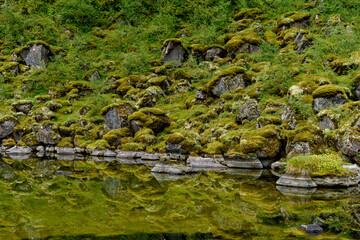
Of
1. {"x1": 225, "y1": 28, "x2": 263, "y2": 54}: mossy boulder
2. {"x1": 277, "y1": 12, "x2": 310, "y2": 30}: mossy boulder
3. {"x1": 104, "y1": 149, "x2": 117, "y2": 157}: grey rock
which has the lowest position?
{"x1": 104, "y1": 149, "x2": 117, "y2": 157}: grey rock

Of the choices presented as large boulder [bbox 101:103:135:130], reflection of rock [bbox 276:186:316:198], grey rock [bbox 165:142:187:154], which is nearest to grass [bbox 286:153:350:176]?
reflection of rock [bbox 276:186:316:198]

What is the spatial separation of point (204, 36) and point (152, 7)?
1048 inches

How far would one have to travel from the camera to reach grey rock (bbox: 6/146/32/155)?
2692 cm

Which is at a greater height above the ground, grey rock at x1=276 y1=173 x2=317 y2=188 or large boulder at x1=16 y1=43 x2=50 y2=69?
large boulder at x1=16 y1=43 x2=50 y2=69

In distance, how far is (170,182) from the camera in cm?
1492

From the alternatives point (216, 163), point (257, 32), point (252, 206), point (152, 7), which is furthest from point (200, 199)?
point (152, 7)

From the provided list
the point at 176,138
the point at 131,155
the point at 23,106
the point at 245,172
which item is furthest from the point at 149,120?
the point at 23,106

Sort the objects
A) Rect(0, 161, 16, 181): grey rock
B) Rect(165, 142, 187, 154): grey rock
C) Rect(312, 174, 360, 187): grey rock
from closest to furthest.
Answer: Rect(312, 174, 360, 187): grey rock, Rect(0, 161, 16, 181): grey rock, Rect(165, 142, 187, 154): grey rock

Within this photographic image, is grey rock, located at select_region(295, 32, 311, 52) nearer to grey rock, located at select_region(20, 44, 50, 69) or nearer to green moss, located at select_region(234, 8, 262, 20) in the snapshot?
green moss, located at select_region(234, 8, 262, 20)

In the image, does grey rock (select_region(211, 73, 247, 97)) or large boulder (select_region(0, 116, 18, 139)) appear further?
large boulder (select_region(0, 116, 18, 139))

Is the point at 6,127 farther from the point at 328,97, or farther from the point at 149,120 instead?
the point at 328,97

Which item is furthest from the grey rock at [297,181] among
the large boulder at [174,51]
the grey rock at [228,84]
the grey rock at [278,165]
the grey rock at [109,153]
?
the large boulder at [174,51]

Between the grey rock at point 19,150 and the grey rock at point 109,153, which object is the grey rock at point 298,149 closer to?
the grey rock at point 109,153

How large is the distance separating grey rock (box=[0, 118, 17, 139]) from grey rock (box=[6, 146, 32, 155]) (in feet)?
8.87
